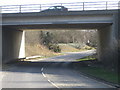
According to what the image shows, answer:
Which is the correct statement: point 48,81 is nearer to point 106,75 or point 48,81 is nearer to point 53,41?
point 106,75

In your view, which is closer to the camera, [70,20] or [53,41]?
[70,20]

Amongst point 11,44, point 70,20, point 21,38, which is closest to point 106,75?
point 70,20

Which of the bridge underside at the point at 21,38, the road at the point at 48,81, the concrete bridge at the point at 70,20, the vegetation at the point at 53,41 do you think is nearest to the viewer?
the road at the point at 48,81

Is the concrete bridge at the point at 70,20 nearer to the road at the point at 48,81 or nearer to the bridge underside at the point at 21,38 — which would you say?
the bridge underside at the point at 21,38

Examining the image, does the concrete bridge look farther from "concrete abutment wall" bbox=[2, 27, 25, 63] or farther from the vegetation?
the vegetation

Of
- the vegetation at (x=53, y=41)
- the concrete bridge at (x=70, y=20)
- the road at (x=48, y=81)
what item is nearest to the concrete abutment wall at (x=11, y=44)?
the concrete bridge at (x=70, y=20)

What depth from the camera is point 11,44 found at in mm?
36969

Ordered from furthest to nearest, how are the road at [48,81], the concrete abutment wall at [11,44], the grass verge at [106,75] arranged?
the concrete abutment wall at [11,44]
the grass verge at [106,75]
the road at [48,81]

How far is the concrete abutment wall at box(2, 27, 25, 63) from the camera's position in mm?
33612

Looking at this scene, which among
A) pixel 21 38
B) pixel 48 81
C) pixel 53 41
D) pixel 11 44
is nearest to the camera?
pixel 48 81

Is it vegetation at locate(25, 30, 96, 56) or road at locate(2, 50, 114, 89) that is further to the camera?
vegetation at locate(25, 30, 96, 56)

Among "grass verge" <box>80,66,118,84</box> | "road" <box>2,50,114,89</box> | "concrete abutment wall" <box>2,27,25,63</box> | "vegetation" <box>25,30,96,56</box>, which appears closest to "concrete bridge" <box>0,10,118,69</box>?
"concrete abutment wall" <box>2,27,25,63</box>

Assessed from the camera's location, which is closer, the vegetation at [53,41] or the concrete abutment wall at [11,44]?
the concrete abutment wall at [11,44]

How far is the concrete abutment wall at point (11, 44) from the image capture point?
110 feet
